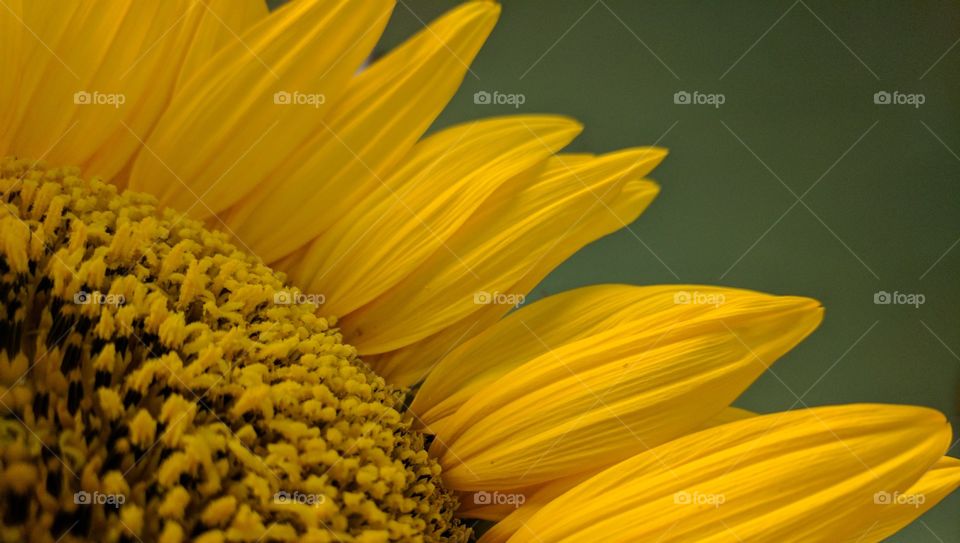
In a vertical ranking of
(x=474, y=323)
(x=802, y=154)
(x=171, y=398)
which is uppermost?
(x=802, y=154)

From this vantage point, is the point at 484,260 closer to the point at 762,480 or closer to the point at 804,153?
the point at 762,480

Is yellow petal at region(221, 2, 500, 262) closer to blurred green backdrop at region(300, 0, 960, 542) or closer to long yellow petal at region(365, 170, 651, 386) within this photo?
long yellow petal at region(365, 170, 651, 386)

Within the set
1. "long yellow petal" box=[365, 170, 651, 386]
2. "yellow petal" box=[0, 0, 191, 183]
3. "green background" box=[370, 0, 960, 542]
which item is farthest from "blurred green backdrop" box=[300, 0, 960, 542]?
"yellow petal" box=[0, 0, 191, 183]

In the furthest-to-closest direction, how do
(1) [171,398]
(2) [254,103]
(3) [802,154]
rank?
(3) [802,154] < (2) [254,103] < (1) [171,398]

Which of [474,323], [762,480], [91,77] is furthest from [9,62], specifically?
[762,480]

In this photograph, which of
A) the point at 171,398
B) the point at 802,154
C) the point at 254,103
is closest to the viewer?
the point at 171,398

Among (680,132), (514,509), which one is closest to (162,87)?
(514,509)
